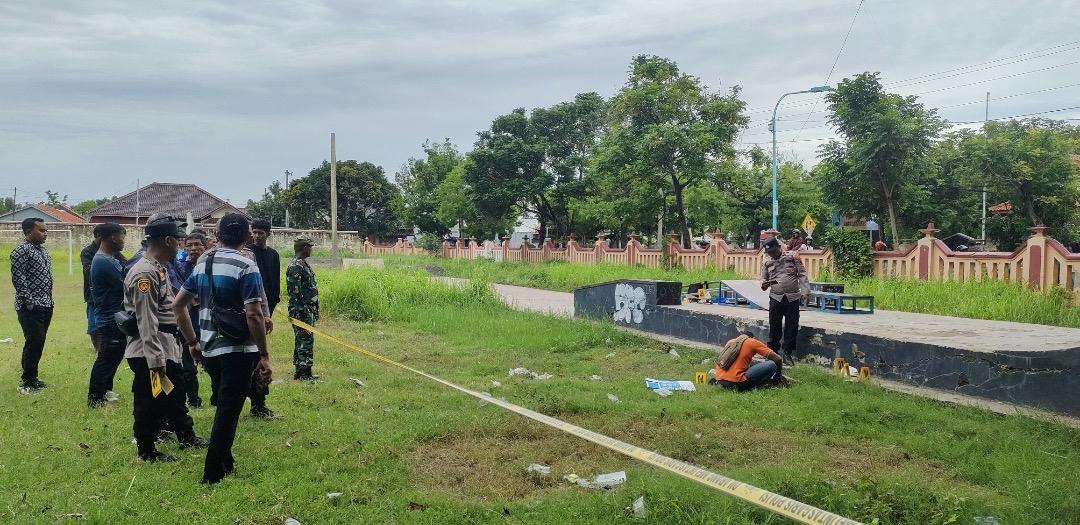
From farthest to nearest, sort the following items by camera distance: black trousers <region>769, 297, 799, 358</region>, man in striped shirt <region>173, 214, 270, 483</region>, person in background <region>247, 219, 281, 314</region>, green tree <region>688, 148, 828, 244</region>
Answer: green tree <region>688, 148, 828, 244</region>, black trousers <region>769, 297, 799, 358</region>, person in background <region>247, 219, 281, 314</region>, man in striped shirt <region>173, 214, 270, 483</region>

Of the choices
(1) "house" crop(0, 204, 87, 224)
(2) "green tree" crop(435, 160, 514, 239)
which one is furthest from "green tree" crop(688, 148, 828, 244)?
(1) "house" crop(0, 204, 87, 224)

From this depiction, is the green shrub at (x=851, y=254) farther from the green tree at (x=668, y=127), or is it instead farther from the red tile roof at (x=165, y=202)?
the red tile roof at (x=165, y=202)

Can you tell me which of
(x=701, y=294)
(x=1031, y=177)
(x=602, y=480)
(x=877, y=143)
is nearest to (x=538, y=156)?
(x=877, y=143)

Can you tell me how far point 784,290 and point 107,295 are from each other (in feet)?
21.3

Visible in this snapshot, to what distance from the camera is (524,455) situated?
514cm

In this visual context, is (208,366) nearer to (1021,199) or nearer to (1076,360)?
(1076,360)

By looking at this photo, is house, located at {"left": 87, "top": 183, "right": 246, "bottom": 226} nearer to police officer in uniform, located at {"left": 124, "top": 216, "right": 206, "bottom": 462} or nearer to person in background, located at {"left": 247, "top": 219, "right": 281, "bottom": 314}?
person in background, located at {"left": 247, "top": 219, "right": 281, "bottom": 314}

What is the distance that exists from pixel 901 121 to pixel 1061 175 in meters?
8.25

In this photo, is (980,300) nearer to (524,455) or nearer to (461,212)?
(524,455)

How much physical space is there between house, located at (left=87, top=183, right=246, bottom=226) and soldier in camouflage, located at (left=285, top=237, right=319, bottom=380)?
51002 millimetres

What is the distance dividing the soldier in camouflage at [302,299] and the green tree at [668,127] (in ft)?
55.5

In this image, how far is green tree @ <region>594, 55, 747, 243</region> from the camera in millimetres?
23297

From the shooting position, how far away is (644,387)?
7402 millimetres

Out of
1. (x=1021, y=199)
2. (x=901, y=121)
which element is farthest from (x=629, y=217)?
(x=1021, y=199)
